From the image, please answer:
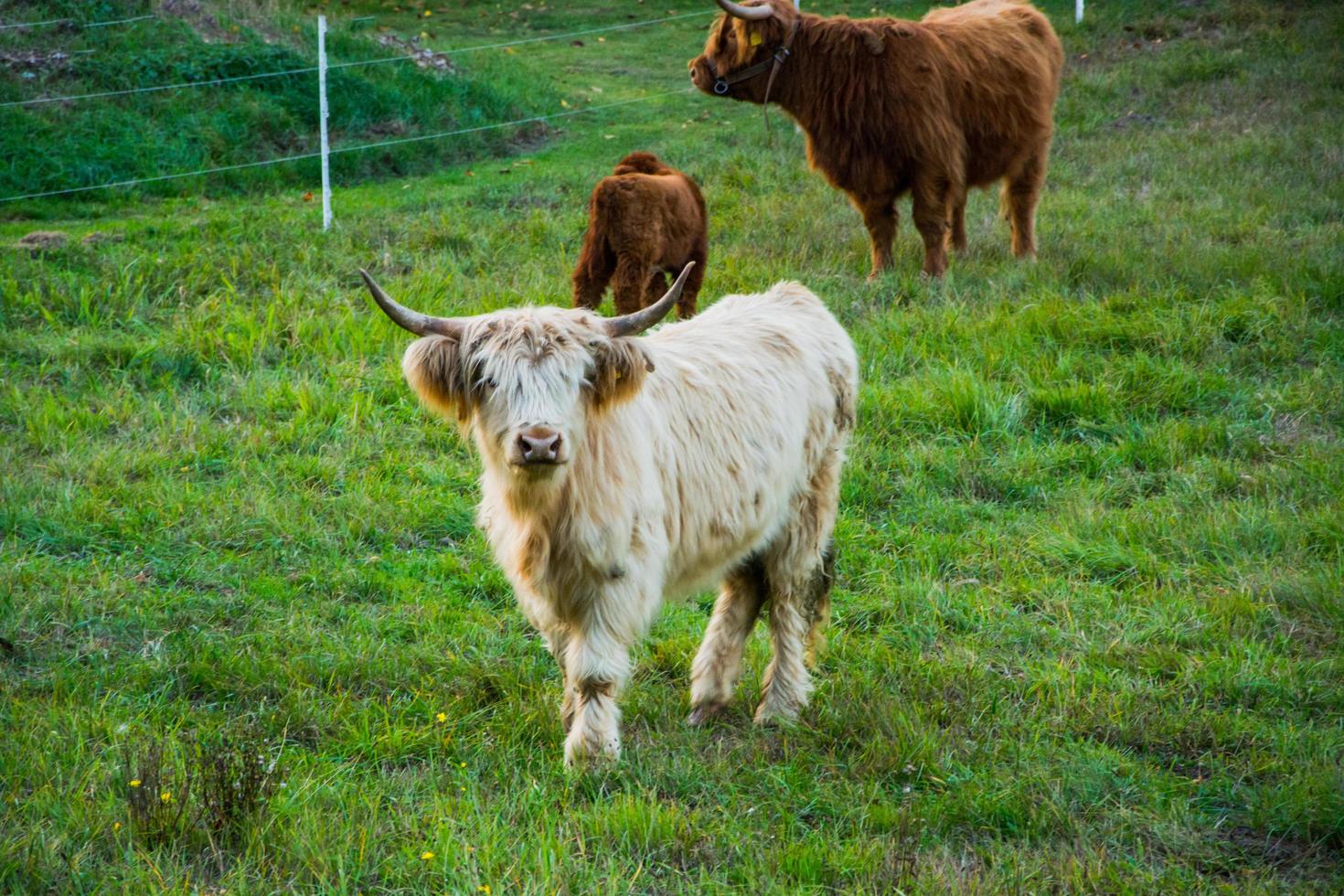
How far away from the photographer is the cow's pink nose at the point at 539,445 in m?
3.29

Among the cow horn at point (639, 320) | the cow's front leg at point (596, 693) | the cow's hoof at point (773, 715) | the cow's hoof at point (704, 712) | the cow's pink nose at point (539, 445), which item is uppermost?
the cow horn at point (639, 320)

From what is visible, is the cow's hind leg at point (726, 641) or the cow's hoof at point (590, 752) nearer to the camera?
the cow's hoof at point (590, 752)

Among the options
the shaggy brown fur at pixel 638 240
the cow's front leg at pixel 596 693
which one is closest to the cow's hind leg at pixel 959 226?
the shaggy brown fur at pixel 638 240

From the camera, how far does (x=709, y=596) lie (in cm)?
530

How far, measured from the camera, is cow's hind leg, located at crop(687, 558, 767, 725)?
419cm

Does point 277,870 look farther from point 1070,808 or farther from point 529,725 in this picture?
point 1070,808

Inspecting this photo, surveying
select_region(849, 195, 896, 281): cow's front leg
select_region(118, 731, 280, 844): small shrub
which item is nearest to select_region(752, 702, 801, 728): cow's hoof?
select_region(118, 731, 280, 844): small shrub

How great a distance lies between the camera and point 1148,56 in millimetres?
14211

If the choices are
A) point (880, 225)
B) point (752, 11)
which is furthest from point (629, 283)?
point (752, 11)

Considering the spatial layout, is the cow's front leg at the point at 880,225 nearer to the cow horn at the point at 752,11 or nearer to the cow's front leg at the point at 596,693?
the cow horn at the point at 752,11

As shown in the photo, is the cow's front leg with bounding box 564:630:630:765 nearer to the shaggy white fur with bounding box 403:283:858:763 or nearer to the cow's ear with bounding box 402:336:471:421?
the shaggy white fur with bounding box 403:283:858:763

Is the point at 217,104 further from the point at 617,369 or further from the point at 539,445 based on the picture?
the point at 539,445

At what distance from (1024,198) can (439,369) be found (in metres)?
6.84

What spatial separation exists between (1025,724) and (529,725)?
1492mm
